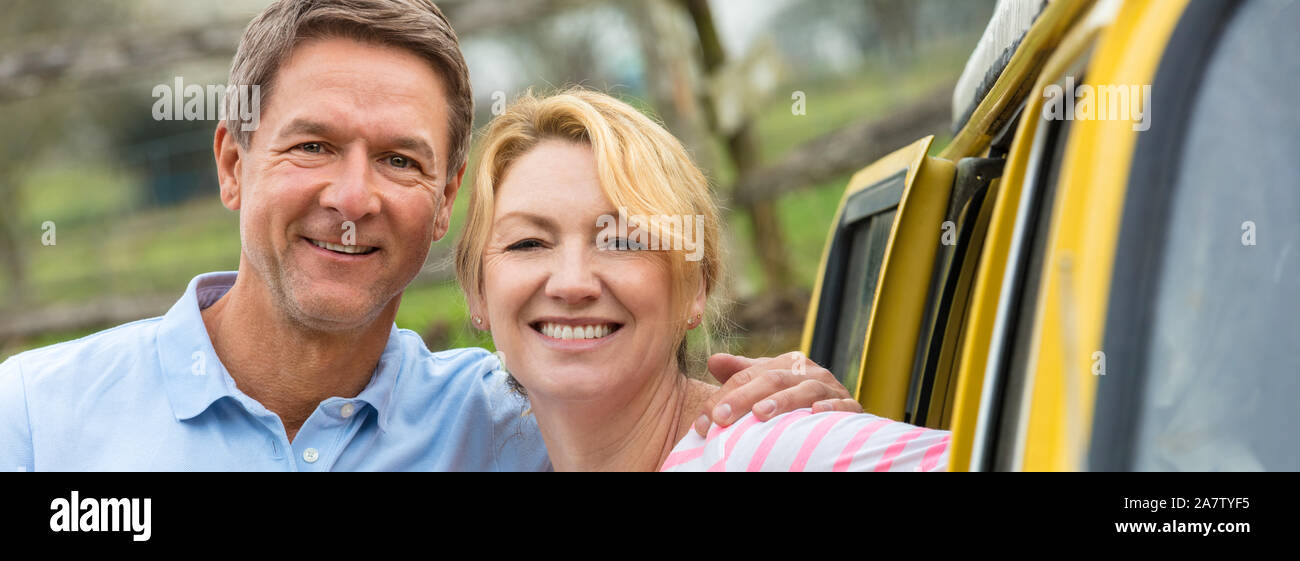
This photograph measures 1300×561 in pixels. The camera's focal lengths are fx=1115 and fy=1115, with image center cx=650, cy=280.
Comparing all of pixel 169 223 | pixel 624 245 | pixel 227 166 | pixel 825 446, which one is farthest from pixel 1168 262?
pixel 169 223

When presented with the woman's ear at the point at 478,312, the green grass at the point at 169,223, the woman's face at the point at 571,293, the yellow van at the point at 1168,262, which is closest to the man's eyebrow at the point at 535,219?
the woman's face at the point at 571,293

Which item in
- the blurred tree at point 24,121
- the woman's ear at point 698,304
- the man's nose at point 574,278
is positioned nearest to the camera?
the man's nose at point 574,278

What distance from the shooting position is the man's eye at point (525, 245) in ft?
7.27

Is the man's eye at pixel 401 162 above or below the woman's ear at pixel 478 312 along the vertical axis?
above

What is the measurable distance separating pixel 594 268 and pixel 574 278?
0.17 ft

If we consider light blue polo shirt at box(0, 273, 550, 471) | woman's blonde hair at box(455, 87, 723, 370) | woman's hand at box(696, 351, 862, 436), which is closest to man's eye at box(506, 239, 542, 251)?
woman's blonde hair at box(455, 87, 723, 370)

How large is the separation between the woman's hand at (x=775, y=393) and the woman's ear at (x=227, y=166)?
1.46 meters

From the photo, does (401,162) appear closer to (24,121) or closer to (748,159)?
(748,159)

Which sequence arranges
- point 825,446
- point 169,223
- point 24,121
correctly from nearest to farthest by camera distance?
point 825,446 → point 169,223 → point 24,121

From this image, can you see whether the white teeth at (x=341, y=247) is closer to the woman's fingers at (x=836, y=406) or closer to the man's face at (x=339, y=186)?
the man's face at (x=339, y=186)

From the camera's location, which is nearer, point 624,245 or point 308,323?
point 624,245

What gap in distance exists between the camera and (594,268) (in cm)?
214
